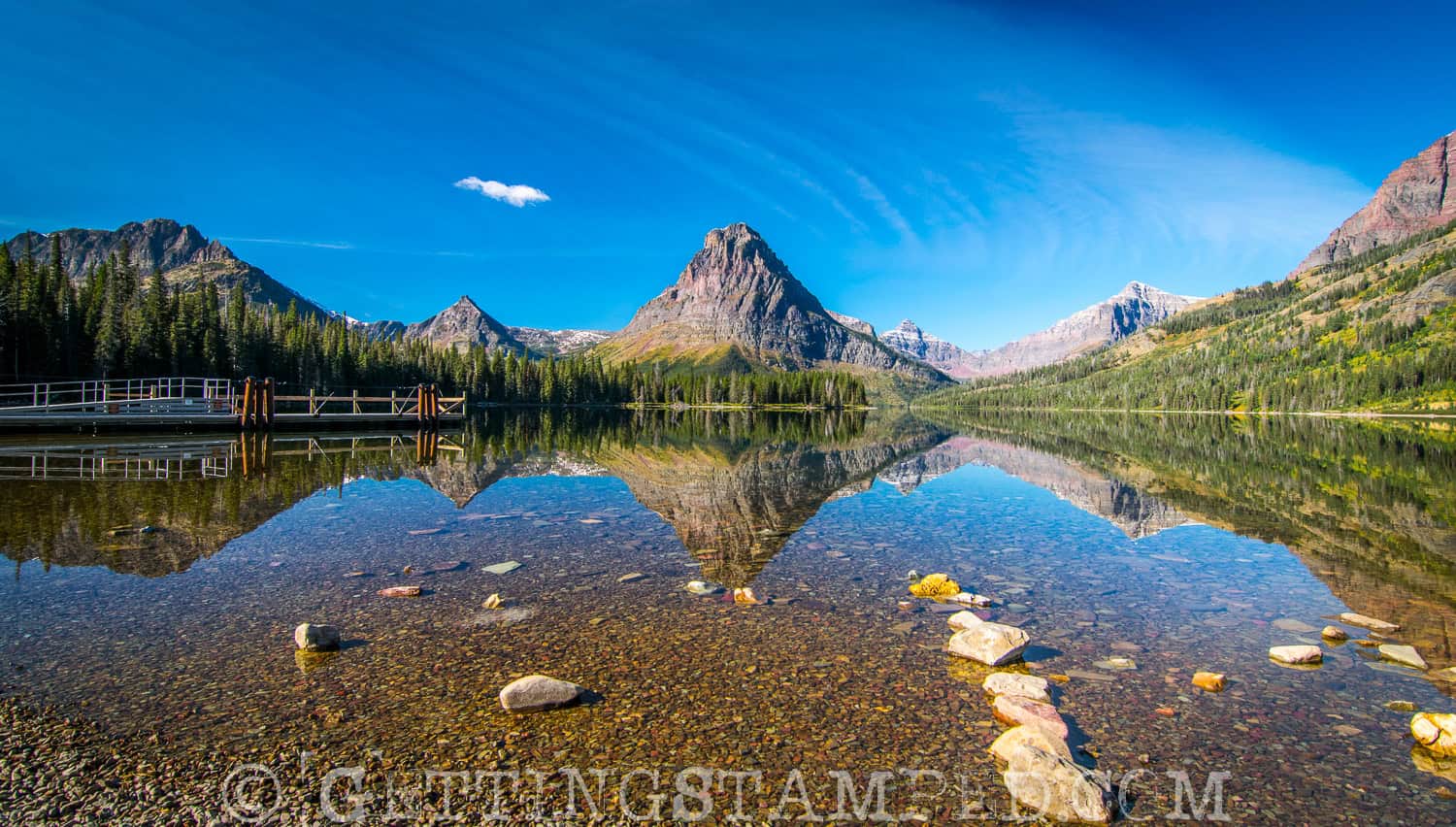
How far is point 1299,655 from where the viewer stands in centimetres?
1061

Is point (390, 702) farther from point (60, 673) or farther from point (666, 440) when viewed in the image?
point (666, 440)

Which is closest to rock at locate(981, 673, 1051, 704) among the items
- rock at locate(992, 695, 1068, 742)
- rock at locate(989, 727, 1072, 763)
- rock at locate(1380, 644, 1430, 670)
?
rock at locate(992, 695, 1068, 742)

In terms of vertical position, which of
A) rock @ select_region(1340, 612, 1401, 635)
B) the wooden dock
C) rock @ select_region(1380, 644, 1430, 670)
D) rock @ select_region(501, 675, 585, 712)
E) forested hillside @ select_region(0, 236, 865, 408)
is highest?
forested hillside @ select_region(0, 236, 865, 408)

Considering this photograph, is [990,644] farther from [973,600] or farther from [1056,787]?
[1056,787]

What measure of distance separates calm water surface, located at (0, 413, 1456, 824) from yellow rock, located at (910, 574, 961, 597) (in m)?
0.55

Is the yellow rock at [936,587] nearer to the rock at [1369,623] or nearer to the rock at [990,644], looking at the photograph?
the rock at [990,644]

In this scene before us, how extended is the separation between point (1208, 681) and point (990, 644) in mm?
3147

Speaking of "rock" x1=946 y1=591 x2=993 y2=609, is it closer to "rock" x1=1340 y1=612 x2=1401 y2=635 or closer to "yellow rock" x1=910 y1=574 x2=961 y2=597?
"yellow rock" x1=910 y1=574 x2=961 y2=597

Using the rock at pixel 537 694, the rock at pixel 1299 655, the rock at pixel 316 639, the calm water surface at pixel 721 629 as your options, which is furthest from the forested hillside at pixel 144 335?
the rock at pixel 1299 655

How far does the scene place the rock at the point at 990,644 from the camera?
10.4 metres

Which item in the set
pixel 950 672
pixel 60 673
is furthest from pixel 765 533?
pixel 60 673

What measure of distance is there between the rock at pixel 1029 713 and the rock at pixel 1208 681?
9.34 ft

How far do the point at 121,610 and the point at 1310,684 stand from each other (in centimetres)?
2001

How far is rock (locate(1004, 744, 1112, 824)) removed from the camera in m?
6.55
